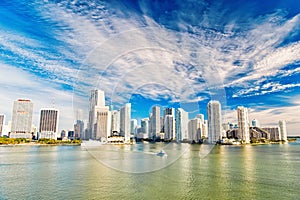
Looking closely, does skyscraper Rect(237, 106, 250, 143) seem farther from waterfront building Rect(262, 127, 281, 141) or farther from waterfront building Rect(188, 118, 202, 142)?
waterfront building Rect(262, 127, 281, 141)

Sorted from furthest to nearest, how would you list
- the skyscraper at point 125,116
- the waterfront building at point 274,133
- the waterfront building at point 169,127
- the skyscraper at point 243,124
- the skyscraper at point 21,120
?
the waterfront building at point 274,133, the skyscraper at point 21,120, the waterfront building at point 169,127, the skyscraper at point 243,124, the skyscraper at point 125,116

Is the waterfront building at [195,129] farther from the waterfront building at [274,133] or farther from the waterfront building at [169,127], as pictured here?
the waterfront building at [274,133]

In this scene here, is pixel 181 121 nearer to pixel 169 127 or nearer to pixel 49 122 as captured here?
Answer: pixel 169 127

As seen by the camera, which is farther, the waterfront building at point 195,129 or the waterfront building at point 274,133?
the waterfront building at point 274,133

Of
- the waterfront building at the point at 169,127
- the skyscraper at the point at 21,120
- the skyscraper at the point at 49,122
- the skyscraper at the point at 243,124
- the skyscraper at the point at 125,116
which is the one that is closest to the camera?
the skyscraper at the point at 125,116

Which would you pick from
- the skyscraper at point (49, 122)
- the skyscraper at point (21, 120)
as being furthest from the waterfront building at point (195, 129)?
the skyscraper at point (21, 120)

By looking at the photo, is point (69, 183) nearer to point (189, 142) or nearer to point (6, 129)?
point (189, 142)

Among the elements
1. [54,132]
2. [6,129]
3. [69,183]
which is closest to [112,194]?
[69,183]

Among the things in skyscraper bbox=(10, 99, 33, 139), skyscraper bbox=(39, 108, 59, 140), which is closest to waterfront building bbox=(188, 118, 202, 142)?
skyscraper bbox=(39, 108, 59, 140)

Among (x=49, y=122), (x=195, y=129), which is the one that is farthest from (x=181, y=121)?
(x=49, y=122)
